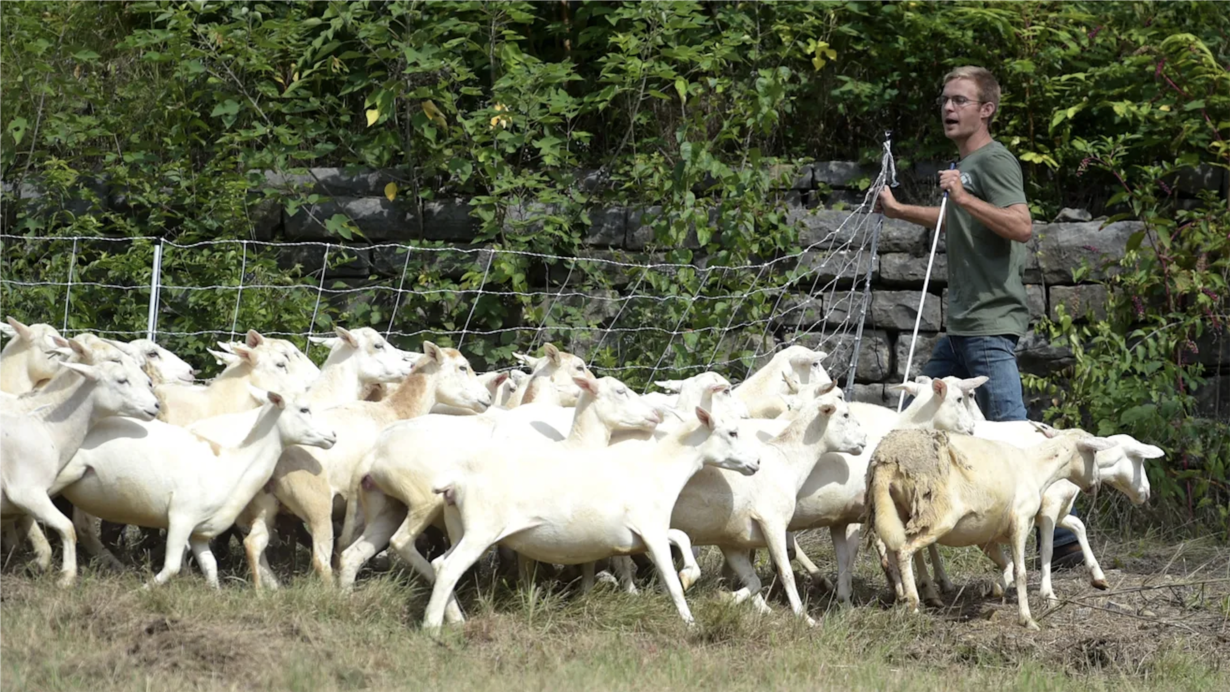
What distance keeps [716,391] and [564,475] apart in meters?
1.17

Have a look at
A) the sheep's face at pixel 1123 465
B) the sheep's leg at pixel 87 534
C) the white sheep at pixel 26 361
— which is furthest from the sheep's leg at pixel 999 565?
the white sheep at pixel 26 361

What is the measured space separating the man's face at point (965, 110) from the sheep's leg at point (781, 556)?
2452 mm

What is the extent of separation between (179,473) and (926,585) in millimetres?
3179

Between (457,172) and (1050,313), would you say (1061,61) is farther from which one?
(457,172)

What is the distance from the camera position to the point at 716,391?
258 inches

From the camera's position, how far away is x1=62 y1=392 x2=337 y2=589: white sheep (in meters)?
5.73

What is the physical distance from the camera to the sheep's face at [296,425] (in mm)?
5926

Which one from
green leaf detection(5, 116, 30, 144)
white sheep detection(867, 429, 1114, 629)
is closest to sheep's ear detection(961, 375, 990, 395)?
white sheep detection(867, 429, 1114, 629)

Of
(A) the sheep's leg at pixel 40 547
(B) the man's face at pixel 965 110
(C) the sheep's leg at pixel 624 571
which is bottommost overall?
(C) the sheep's leg at pixel 624 571

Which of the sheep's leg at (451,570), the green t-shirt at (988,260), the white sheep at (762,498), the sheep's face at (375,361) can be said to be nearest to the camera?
the sheep's leg at (451,570)

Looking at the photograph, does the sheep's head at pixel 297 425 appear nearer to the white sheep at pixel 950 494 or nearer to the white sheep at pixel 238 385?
the white sheep at pixel 238 385

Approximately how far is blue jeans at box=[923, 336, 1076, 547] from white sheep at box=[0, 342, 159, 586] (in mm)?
3835

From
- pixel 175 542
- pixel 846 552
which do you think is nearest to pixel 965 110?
pixel 846 552

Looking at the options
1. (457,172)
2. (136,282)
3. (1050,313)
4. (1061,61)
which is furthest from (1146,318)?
(136,282)
